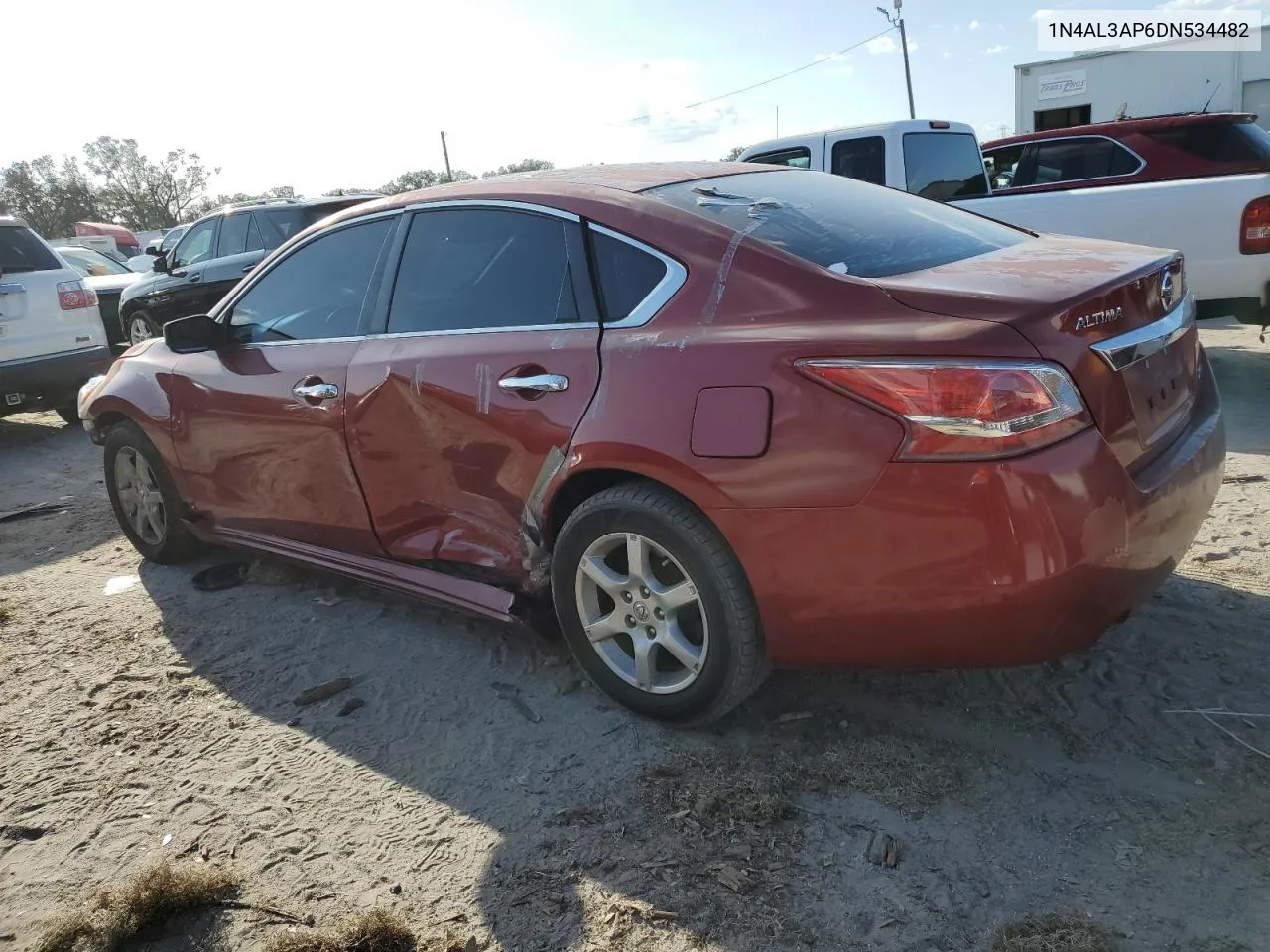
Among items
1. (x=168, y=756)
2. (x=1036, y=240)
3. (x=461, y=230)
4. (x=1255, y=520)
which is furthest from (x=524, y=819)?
(x=1255, y=520)

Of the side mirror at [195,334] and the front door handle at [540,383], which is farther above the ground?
the side mirror at [195,334]

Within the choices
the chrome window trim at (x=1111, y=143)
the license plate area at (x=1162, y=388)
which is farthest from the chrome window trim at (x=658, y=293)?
the chrome window trim at (x=1111, y=143)

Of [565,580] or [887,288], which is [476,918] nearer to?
[565,580]

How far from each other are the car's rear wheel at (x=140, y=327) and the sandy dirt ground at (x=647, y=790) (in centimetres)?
765

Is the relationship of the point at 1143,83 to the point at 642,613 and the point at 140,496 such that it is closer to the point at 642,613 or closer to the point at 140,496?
the point at 140,496

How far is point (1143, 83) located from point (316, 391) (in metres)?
25.2

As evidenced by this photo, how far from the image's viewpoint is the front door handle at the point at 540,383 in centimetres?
288

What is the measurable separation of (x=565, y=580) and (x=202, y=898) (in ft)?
4.08

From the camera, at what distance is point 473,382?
10.1 feet

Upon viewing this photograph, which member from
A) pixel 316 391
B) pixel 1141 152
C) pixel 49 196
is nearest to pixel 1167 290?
pixel 316 391

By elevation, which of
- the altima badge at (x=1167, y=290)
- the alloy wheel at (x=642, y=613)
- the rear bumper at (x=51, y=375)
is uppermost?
the altima badge at (x=1167, y=290)

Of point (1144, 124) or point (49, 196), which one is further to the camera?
point (49, 196)

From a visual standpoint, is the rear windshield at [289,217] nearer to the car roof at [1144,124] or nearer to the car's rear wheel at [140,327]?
the car's rear wheel at [140,327]

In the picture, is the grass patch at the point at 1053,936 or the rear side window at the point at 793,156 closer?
the grass patch at the point at 1053,936
